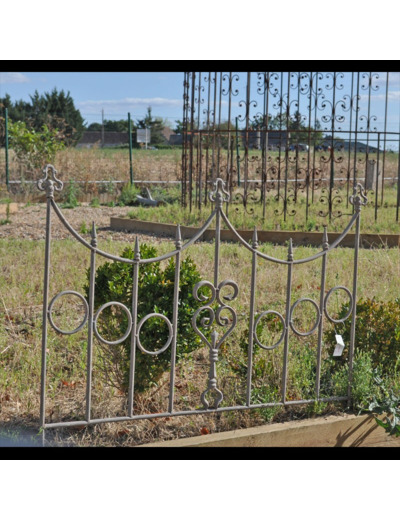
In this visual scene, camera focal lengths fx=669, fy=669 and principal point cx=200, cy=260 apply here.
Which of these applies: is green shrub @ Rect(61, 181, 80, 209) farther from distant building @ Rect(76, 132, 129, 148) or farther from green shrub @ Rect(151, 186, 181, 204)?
distant building @ Rect(76, 132, 129, 148)

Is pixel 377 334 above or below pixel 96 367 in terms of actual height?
above

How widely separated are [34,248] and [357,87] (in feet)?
20.2

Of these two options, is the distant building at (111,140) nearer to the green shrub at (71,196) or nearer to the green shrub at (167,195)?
the green shrub at (71,196)

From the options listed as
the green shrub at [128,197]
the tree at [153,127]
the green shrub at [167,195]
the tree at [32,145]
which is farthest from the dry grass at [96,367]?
the tree at [153,127]

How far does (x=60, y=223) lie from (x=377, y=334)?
7834 mm

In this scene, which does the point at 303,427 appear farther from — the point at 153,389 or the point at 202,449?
the point at 153,389

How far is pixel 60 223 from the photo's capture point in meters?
11.2

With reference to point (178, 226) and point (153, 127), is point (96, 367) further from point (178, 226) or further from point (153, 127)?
point (153, 127)

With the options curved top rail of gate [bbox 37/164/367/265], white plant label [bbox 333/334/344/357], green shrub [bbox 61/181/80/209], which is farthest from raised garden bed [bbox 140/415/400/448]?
green shrub [bbox 61/181/80/209]

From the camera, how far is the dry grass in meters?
3.81

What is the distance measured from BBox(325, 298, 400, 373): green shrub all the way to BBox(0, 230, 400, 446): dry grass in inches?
11.9

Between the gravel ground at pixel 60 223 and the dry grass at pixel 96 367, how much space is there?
2.88 metres

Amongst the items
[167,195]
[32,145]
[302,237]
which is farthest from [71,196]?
[302,237]

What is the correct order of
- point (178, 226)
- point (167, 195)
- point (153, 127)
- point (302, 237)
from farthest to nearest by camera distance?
1. point (153, 127)
2. point (167, 195)
3. point (302, 237)
4. point (178, 226)
